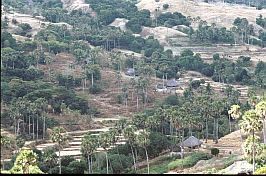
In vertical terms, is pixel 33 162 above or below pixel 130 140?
above

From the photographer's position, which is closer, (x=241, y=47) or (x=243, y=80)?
(x=243, y=80)

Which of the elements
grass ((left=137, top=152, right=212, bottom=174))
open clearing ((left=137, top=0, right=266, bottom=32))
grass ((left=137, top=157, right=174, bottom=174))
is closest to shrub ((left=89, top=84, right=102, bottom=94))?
grass ((left=137, top=152, right=212, bottom=174))

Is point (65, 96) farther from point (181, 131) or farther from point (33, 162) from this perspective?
point (33, 162)

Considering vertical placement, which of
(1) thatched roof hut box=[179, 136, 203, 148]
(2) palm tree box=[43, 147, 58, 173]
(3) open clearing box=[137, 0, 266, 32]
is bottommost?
(1) thatched roof hut box=[179, 136, 203, 148]

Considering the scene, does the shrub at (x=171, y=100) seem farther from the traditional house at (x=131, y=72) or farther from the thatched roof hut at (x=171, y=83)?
the traditional house at (x=131, y=72)

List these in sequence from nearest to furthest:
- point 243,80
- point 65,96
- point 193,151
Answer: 1. point 193,151
2. point 65,96
3. point 243,80

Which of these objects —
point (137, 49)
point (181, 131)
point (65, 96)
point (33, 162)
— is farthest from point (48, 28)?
point (33, 162)

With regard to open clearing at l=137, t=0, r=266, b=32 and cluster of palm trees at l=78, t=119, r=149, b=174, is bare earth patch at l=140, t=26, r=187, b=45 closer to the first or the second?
open clearing at l=137, t=0, r=266, b=32

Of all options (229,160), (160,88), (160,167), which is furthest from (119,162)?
(160,88)

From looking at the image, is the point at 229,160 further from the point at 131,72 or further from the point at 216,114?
the point at 131,72
